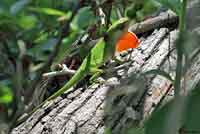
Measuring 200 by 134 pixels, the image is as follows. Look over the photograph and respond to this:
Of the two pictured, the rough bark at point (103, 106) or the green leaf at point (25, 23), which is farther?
the rough bark at point (103, 106)

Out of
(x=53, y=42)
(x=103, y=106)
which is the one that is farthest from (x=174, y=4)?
(x=103, y=106)

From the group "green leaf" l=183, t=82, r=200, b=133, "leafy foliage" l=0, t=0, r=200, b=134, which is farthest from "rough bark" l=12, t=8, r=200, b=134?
"green leaf" l=183, t=82, r=200, b=133

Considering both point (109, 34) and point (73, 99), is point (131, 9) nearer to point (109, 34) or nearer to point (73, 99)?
point (109, 34)

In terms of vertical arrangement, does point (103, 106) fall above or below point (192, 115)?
below

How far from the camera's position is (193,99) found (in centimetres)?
38

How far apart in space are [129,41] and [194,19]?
0.88 m

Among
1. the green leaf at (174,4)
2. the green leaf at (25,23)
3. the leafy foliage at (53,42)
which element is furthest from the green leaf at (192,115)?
the green leaf at (25,23)

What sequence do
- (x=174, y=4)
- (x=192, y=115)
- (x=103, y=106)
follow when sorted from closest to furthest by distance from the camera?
(x=192, y=115), (x=174, y=4), (x=103, y=106)

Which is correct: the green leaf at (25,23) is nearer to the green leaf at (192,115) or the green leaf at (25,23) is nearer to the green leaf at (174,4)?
the green leaf at (174,4)

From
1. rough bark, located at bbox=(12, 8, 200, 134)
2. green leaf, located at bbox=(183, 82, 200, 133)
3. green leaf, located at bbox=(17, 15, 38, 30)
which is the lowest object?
rough bark, located at bbox=(12, 8, 200, 134)

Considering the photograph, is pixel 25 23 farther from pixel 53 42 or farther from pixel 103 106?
pixel 103 106

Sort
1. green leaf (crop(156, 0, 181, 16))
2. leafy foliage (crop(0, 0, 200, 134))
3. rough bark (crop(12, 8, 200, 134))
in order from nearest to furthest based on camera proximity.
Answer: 1. leafy foliage (crop(0, 0, 200, 134))
2. green leaf (crop(156, 0, 181, 16))
3. rough bark (crop(12, 8, 200, 134))

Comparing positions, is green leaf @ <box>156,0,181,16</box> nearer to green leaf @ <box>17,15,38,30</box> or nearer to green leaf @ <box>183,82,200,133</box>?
green leaf @ <box>17,15,38,30</box>

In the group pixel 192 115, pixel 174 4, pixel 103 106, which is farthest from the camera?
Answer: pixel 103 106
